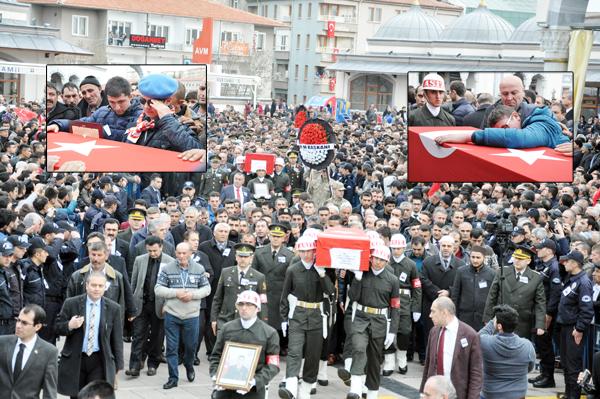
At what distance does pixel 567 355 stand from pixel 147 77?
5899 millimetres

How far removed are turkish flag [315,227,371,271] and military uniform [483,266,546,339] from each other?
2.16 metres

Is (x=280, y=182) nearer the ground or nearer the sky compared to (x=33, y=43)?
nearer the ground

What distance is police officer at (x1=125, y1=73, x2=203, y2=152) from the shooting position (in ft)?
44.6

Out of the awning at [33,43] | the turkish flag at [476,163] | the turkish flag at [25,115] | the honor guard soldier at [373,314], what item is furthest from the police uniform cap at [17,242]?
the awning at [33,43]

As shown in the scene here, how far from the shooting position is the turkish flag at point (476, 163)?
42.0ft

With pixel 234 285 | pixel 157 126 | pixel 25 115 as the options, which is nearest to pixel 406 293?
pixel 234 285

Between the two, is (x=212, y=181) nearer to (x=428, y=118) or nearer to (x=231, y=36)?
(x=428, y=118)

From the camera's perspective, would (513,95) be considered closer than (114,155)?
Yes

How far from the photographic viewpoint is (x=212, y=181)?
79.4 ft

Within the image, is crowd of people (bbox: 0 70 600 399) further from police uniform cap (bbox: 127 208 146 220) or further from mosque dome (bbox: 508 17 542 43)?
mosque dome (bbox: 508 17 542 43)

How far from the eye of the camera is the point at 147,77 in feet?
44.8

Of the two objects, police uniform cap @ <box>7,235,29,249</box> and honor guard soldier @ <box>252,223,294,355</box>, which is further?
honor guard soldier @ <box>252,223,294,355</box>

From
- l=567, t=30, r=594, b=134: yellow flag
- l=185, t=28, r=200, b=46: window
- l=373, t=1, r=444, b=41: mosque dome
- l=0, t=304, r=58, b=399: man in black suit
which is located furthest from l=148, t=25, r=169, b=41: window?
l=0, t=304, r=58, b=399: man in black suit

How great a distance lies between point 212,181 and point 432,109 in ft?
37.8
